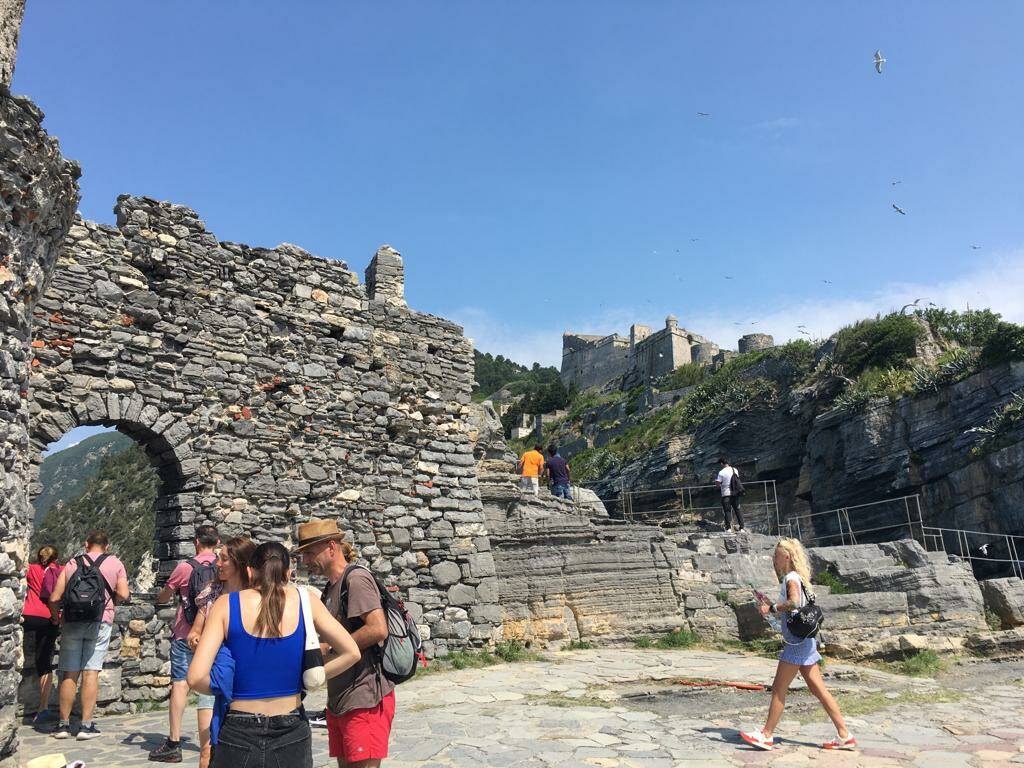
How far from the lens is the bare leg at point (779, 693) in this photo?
5.58 meters

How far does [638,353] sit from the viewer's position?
6078 centimetres

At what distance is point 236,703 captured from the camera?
10.2 feet

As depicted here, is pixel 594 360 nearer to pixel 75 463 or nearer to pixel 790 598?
pixel 75 463

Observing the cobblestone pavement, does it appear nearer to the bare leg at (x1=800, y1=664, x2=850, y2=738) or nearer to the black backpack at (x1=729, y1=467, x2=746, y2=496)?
the bare leg at (x1=800, y1=664, x2=850, y2=738)

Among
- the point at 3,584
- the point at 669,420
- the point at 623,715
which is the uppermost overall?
the point at 669,420

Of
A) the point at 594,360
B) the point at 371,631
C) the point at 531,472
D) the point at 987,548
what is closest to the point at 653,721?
the point at 371,631

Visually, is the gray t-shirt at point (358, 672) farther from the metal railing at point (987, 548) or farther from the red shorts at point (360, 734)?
the metal railing at point (987, 548)

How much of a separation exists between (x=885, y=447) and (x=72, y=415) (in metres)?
24.5

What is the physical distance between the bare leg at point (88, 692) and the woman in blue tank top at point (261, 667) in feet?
13.2

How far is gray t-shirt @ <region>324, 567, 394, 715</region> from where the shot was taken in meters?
3.77

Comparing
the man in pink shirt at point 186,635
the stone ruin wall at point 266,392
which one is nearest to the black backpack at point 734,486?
the stone ruin wall at point 266,392

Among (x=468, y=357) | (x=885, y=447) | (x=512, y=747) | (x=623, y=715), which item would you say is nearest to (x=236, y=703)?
(x=512, y=747)

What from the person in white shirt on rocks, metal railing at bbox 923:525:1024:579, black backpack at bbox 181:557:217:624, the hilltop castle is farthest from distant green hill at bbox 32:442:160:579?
the hilltop castle

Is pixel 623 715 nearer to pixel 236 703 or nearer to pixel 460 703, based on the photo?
pixel 460 703
